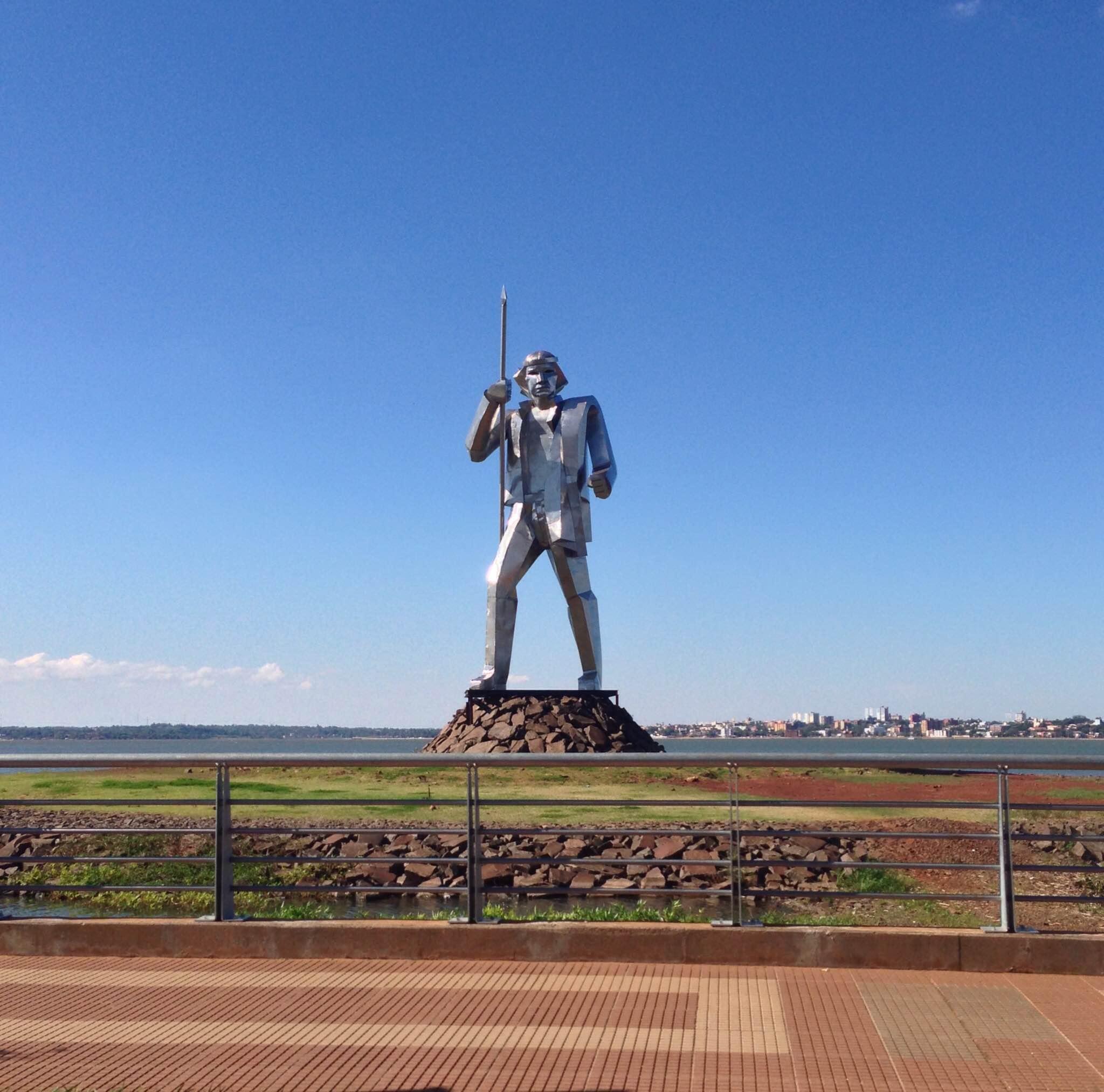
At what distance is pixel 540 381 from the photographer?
24.9 metres

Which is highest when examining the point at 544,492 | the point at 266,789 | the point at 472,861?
the point at 544,492

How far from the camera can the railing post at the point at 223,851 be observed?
7582mm

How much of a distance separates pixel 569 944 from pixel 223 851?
230 cm

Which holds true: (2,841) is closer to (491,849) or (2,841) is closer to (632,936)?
(491,849)

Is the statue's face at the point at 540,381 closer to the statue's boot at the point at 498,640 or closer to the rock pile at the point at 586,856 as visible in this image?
the statue's boot at the point at 498,640

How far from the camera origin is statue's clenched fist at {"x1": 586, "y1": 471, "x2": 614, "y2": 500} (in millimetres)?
24422

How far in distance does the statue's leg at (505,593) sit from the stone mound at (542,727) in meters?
0.58

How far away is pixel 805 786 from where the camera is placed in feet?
57.8

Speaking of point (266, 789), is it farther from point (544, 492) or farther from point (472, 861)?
point (472, 861)

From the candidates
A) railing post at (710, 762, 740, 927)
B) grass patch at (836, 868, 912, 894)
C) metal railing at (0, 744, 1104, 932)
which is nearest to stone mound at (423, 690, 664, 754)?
grass patch at (836, 868, 912, 894)

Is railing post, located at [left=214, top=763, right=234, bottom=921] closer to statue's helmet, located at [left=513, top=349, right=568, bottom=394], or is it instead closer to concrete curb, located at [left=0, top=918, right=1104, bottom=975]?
concrete curb, located at [left=0, top=918, right=1104, bottom=975]

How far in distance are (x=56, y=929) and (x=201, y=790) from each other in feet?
58.7

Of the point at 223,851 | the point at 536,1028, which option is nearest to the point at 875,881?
the point at 223,851

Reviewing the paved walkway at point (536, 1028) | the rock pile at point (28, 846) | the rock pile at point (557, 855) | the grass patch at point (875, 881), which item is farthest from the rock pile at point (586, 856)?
the paved walkway at point (536, 1028)
